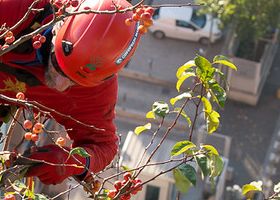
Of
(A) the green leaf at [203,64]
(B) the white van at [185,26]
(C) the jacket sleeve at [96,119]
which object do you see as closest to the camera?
(A) the green leaf at [203,64]

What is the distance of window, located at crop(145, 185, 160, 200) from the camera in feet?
43.5

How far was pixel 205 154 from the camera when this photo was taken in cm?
388

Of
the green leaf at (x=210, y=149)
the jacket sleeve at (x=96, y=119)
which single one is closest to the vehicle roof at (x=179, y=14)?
the jacket sleeve at (x=96, y=119)

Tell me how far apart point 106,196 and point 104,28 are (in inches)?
46.9

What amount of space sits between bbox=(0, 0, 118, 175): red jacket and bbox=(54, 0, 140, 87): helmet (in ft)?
2.00

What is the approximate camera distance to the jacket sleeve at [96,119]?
18.9ft

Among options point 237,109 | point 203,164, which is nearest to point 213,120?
point 203,164

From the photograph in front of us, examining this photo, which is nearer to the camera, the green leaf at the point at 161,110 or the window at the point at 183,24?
the green leaf at the point at 161,110

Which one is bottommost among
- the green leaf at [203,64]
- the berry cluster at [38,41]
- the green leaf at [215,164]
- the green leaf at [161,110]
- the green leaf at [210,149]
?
the green leaf at [215,164]

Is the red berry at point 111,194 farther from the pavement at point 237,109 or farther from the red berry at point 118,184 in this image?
the pavement at point 237,109

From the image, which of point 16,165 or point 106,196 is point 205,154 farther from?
point 16,165

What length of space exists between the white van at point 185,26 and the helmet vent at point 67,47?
16490 mm

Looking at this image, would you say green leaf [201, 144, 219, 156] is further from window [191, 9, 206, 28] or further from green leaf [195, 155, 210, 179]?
window [191, 9, 206, 28]

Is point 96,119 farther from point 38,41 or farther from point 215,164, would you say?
Result: point 215,164
